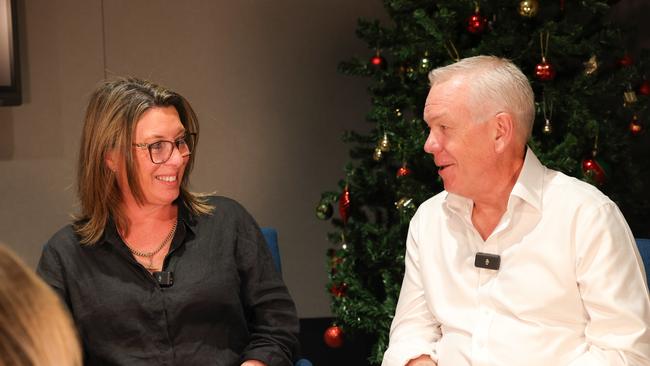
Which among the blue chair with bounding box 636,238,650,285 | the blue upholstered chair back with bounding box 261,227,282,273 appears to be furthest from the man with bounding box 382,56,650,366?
the blue upholstered chair back with bounding box 261,227,282,273

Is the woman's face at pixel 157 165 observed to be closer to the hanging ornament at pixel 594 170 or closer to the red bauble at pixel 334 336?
the red bauble at pixel 334 336

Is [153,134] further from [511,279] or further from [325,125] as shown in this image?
[325,125]

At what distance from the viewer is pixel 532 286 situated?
Answer: 7.39ft

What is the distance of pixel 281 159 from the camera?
4.60 meters

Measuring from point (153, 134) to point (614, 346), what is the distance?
4.64 feet

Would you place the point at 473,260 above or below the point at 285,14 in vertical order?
below

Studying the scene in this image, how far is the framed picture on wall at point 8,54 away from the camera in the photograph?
3971 millimetres

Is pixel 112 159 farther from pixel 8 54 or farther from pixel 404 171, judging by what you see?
pixel 8 54

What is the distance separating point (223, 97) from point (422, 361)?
240cm

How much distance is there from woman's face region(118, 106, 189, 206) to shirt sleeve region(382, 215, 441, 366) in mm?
734

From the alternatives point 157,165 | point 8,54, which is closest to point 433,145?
point 157,165

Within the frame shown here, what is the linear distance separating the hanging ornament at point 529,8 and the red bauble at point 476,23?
6.2 inches

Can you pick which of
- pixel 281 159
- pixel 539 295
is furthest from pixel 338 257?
pixel 539 295

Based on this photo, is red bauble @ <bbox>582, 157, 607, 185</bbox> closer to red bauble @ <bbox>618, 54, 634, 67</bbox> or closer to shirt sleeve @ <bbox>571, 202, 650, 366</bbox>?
red bauble @ <bbox>618, 54, 634, 67</bbox>
